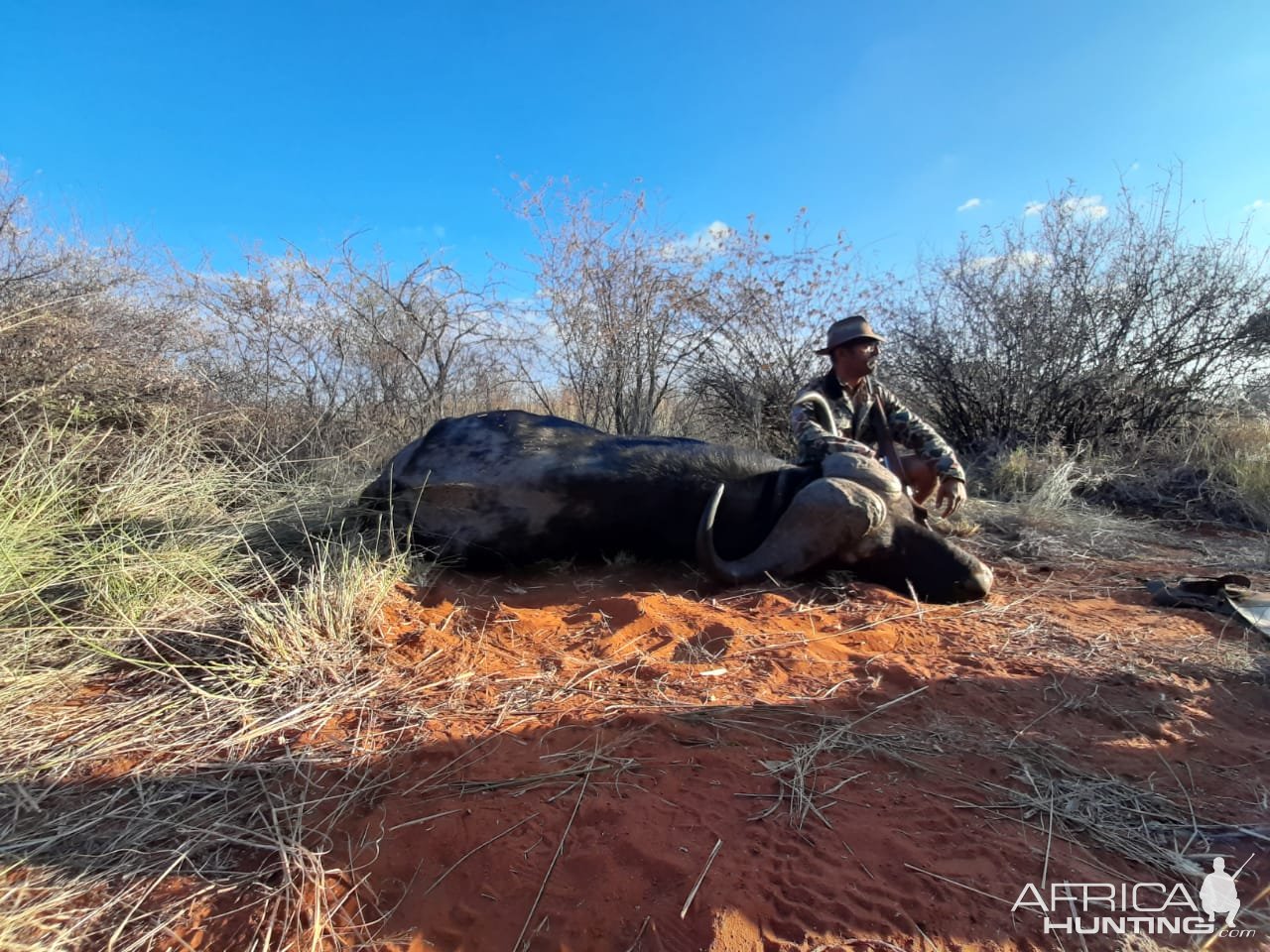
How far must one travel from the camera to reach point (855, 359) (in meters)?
5.02

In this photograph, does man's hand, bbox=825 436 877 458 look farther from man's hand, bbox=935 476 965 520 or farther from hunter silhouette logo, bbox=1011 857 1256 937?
hunter silhouette logo, bbox=1011 857 1256 937

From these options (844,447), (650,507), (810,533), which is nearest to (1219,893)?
(810,533)

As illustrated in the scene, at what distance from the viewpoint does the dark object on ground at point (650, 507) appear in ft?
11.3

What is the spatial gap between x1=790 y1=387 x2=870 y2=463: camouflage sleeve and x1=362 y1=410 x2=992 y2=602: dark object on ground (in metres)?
0.21

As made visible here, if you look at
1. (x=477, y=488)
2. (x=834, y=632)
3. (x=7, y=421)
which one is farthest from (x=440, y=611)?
(x=7, y=421)

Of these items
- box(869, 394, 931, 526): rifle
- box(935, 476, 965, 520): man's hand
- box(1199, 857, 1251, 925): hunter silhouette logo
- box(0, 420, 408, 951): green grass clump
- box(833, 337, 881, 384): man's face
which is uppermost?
box(833, 337, 881, 384): man's face

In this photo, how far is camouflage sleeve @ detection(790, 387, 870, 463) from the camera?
407 cm

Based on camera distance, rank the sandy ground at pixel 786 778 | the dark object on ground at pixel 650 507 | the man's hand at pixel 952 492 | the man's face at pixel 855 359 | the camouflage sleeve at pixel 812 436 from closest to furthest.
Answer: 1. the sandy ground at pixel 786 778
2. the dark object on ground at pixel 650 507
3. the camouflage sleeve at pixel 812 436
4. the man's hand at pixel 952 492
5. the man's face at pixel 855 359

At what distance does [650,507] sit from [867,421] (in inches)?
102

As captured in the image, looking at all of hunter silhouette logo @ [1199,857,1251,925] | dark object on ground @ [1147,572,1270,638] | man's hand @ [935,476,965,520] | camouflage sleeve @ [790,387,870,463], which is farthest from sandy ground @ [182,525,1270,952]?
man's hand @ [935,476,965,520]

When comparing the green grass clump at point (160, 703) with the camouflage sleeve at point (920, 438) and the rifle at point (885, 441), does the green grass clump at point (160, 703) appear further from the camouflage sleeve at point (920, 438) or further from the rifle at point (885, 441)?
the camouflage sleeve at point (920, 438)

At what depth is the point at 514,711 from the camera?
2.03m

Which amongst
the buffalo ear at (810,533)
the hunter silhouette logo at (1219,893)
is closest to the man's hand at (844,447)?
the buffalo ear at (810,533)

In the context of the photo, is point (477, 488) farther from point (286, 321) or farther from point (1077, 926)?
point (286, 321)
